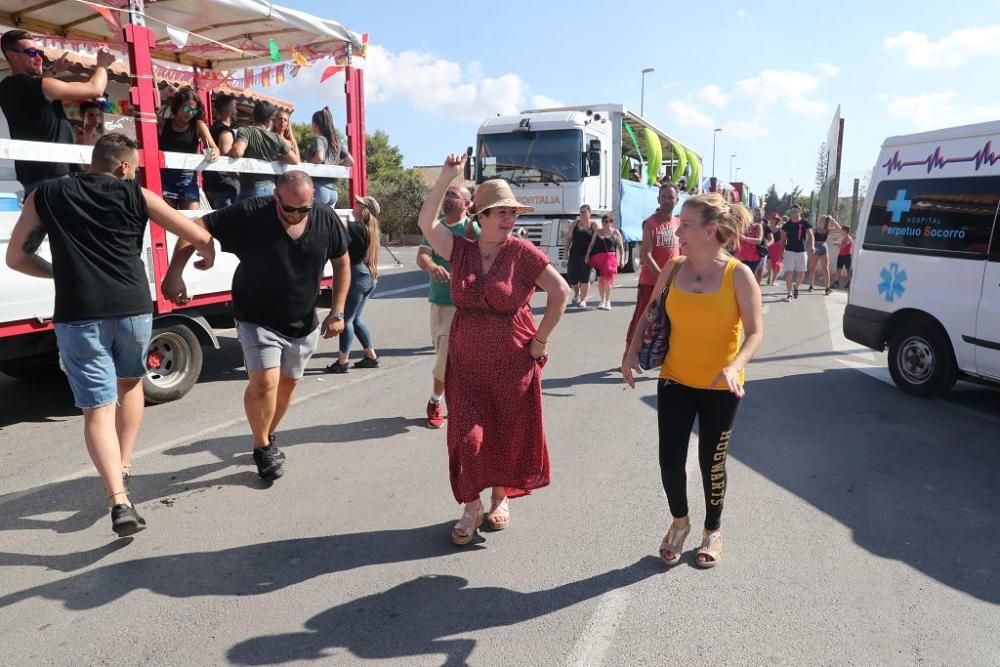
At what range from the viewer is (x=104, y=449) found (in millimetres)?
3473

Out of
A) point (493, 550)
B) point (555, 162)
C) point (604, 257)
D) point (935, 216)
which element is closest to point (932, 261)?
point (935, 216)

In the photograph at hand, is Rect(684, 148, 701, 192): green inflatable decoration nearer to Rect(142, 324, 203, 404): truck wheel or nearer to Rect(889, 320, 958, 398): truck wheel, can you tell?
Rect(889, 320, 958, 398): truck wheel

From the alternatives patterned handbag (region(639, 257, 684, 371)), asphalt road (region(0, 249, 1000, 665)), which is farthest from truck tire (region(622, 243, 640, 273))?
patterned handbag (region(639, 257, 684, 371))

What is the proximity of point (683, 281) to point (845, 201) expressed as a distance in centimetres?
2102

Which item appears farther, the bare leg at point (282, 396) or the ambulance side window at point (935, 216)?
the ambulance side window at point (935, 216)

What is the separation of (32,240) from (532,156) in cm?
1185

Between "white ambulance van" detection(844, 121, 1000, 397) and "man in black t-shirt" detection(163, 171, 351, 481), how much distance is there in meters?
5.09

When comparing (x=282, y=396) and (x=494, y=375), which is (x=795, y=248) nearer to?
(x=282, y=396)

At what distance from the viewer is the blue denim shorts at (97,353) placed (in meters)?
3.39

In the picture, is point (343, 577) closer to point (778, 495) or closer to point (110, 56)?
point (778, 495)

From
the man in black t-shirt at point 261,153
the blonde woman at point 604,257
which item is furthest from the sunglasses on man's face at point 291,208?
the blonde woman at point 604,257

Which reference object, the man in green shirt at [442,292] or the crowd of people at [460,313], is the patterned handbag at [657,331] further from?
the man in green shirt at [442,292]

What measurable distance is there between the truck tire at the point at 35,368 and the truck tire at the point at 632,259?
1360 centimetres

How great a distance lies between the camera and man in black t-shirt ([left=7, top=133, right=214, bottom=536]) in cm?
334
